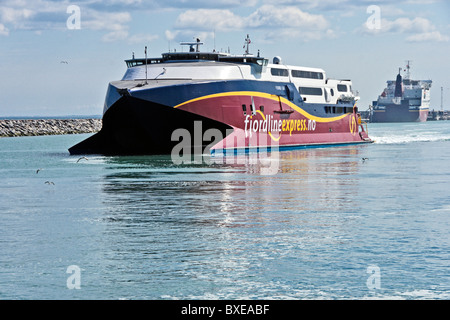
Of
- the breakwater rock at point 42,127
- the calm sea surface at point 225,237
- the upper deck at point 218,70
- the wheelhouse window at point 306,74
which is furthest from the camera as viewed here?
the breakwater rock at point 42,127

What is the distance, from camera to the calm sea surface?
48.9 ft

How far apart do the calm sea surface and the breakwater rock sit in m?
94.4

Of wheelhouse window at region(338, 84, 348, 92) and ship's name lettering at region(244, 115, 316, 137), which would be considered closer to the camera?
ship's name lettering at region(244, 115, 316, 137)

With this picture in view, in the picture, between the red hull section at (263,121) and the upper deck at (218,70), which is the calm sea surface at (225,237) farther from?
the upper deck at (218,70)

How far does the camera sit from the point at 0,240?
768 inches

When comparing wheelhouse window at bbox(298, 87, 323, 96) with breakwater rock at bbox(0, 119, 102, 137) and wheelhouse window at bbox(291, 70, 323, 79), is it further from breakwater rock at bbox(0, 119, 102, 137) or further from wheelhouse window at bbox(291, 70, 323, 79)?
breakwater rock at bbox(0, 119, 102, 137)

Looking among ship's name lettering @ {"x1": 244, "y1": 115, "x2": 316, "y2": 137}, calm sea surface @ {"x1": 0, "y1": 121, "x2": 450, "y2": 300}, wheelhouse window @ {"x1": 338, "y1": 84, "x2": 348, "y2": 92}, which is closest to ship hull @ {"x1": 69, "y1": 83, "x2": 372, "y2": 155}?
ship's name lettering @ {"x1": 244, "y1": 115, "x2": 316, "y2": 137}

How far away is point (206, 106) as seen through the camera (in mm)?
49281

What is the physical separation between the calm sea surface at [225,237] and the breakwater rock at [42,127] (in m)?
94.4

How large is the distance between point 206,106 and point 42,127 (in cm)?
9312

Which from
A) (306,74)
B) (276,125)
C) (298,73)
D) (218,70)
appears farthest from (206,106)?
(306,74)

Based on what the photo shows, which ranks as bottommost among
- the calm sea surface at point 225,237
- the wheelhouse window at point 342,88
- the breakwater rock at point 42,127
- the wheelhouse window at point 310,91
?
the calm sea surface at point 225,237

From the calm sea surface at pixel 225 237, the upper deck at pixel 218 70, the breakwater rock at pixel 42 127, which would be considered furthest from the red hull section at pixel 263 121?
the breakwater rock at pixel 42 127

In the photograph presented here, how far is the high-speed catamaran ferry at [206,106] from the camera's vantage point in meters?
47.8
